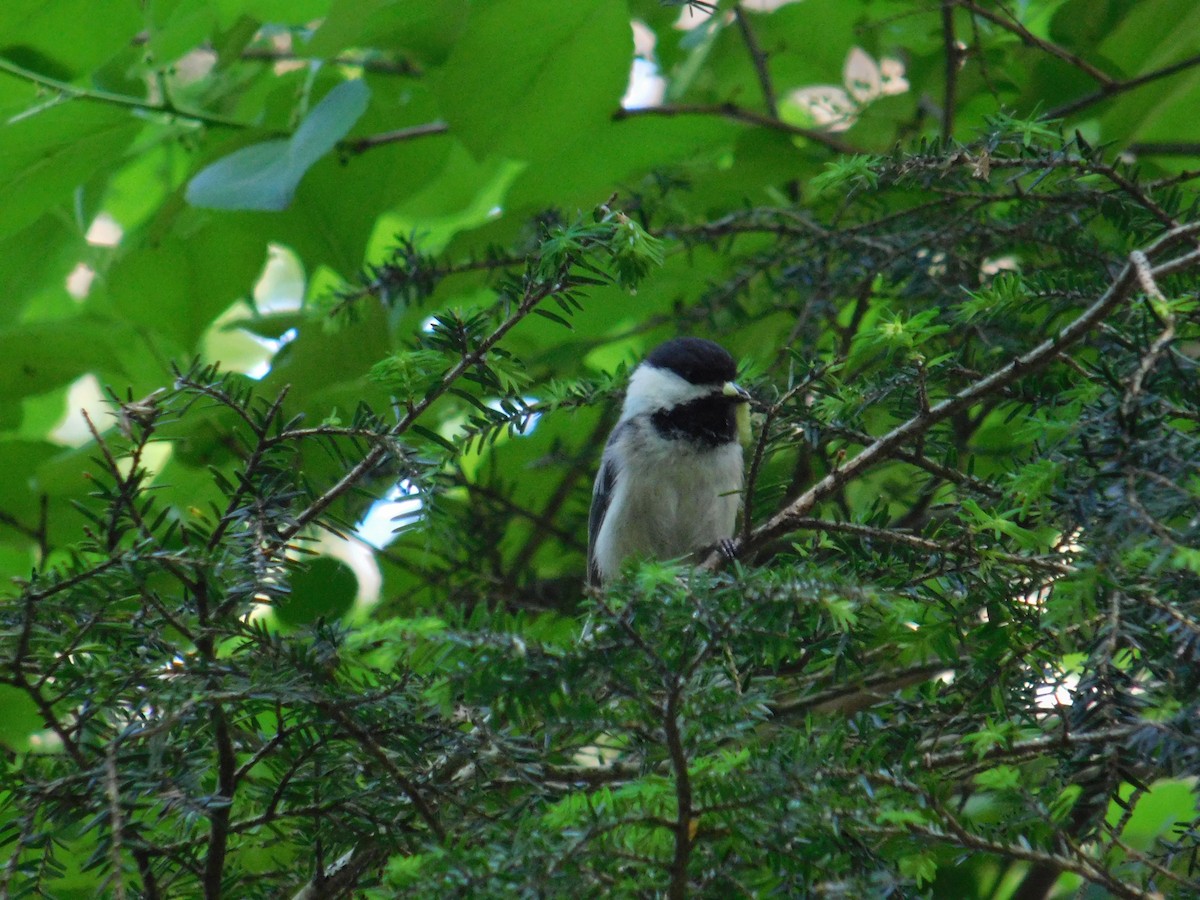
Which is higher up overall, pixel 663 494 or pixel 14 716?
pixel 14 716

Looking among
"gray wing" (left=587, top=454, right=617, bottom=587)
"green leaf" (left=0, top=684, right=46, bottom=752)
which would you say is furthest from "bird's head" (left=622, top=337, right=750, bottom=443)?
"green leaf" (left=0, top=684, right=46, bottom=752)

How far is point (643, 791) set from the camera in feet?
2.44

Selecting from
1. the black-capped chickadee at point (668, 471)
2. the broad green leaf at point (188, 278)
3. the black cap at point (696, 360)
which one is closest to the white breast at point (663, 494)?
the black-capped chickadee at point (668, 471)

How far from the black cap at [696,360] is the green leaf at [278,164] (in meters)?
0.68

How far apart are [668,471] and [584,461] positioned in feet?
0.59

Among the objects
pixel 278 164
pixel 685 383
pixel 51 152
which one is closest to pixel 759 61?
pixel 685 383

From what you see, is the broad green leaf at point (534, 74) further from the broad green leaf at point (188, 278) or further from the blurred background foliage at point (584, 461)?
the broad green leaf at point (188, 278)

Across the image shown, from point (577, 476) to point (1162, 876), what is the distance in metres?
1.51

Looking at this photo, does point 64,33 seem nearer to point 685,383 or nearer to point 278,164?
point 278,164

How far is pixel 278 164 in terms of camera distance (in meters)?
1.56

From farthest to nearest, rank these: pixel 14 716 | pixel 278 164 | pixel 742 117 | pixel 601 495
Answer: pixel 601 495
pixel 742 117
pixel 278 164
pixel 14 716

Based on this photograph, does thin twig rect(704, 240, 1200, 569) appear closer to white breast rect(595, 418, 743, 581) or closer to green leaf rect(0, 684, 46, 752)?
green leaf rect(0, 684, 46, 752)

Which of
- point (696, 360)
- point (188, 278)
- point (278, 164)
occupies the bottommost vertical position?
point (696, 360)

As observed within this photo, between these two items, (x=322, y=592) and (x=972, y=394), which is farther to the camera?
(x=322, y=592)
